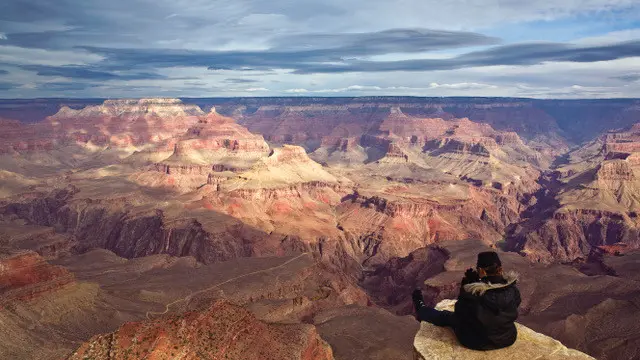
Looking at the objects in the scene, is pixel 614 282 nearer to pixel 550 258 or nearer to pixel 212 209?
pixel 550 258

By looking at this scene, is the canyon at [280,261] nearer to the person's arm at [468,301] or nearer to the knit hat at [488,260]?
the person's arm at [468,301]

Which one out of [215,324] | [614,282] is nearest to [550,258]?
[614,282]

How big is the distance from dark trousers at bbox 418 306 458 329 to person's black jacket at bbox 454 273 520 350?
7.8 inches

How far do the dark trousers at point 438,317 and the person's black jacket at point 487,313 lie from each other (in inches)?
7.8

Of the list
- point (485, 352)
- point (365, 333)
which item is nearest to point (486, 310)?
point (485, 352)

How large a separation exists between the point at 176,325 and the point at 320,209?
133 meters

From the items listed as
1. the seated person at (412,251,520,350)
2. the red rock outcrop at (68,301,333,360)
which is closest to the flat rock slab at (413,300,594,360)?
the seated person at (412,251,520,350)

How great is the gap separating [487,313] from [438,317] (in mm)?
1575

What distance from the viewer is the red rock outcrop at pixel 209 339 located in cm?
3177

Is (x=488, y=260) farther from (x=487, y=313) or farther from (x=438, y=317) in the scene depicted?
(x=438, y=317)

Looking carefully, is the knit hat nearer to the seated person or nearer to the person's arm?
the seated person

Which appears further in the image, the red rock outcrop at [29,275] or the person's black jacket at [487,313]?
the red rock outcrop at [29,275]

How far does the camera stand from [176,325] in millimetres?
35125

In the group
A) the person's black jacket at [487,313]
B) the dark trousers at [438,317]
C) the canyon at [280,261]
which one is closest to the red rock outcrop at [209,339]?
the canyon at [280,261]
